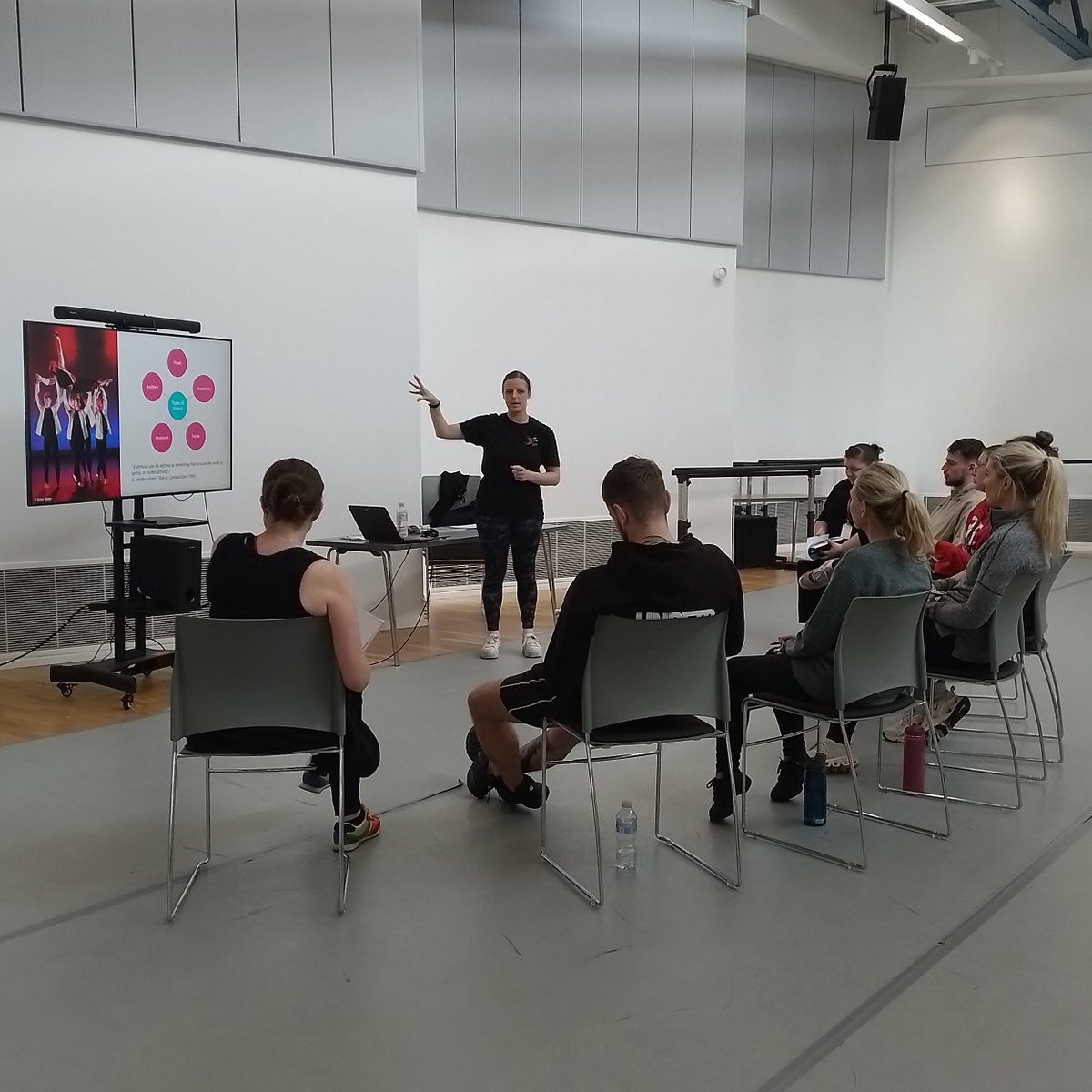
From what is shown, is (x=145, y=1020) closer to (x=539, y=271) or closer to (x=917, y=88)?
(x=539, y=271)

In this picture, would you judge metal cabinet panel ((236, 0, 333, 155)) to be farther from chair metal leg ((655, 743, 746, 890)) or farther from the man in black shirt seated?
chair metal leg ((655, 743, 746, 890))

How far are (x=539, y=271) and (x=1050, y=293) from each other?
221 inches

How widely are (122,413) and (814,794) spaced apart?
11.6 feet

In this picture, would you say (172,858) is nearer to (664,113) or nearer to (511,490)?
(511,490)

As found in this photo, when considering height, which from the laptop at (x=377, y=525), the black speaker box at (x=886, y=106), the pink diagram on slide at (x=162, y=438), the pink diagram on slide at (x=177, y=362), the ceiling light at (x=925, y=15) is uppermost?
the ceiling light at (x=925, y=15)

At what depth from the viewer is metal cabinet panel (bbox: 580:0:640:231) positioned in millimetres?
8156

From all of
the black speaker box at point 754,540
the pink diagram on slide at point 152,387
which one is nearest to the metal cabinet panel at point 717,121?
the black speaker box at point 754,540

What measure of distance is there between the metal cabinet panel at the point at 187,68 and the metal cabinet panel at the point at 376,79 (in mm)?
610

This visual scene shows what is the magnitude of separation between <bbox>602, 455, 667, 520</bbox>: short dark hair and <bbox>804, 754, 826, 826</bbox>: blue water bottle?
998 millimetres

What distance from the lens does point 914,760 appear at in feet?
12.5

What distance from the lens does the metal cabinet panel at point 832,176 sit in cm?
1080

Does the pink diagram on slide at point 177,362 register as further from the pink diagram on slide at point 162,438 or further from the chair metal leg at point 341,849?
the chair metal leg at point 341,849

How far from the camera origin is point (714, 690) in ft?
10.1

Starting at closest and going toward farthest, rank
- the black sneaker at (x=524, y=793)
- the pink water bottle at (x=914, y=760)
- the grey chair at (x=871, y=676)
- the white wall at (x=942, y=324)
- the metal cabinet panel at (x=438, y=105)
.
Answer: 1. the grey chair at (x=871, y=676)
2. the black sneaker at (x=524, y=793)
3. the pink water bottle at (x=914, y=760)
4. the metal cabinet panel at (x=438, y=105)
5. the white wall at (x=942, y=324)
